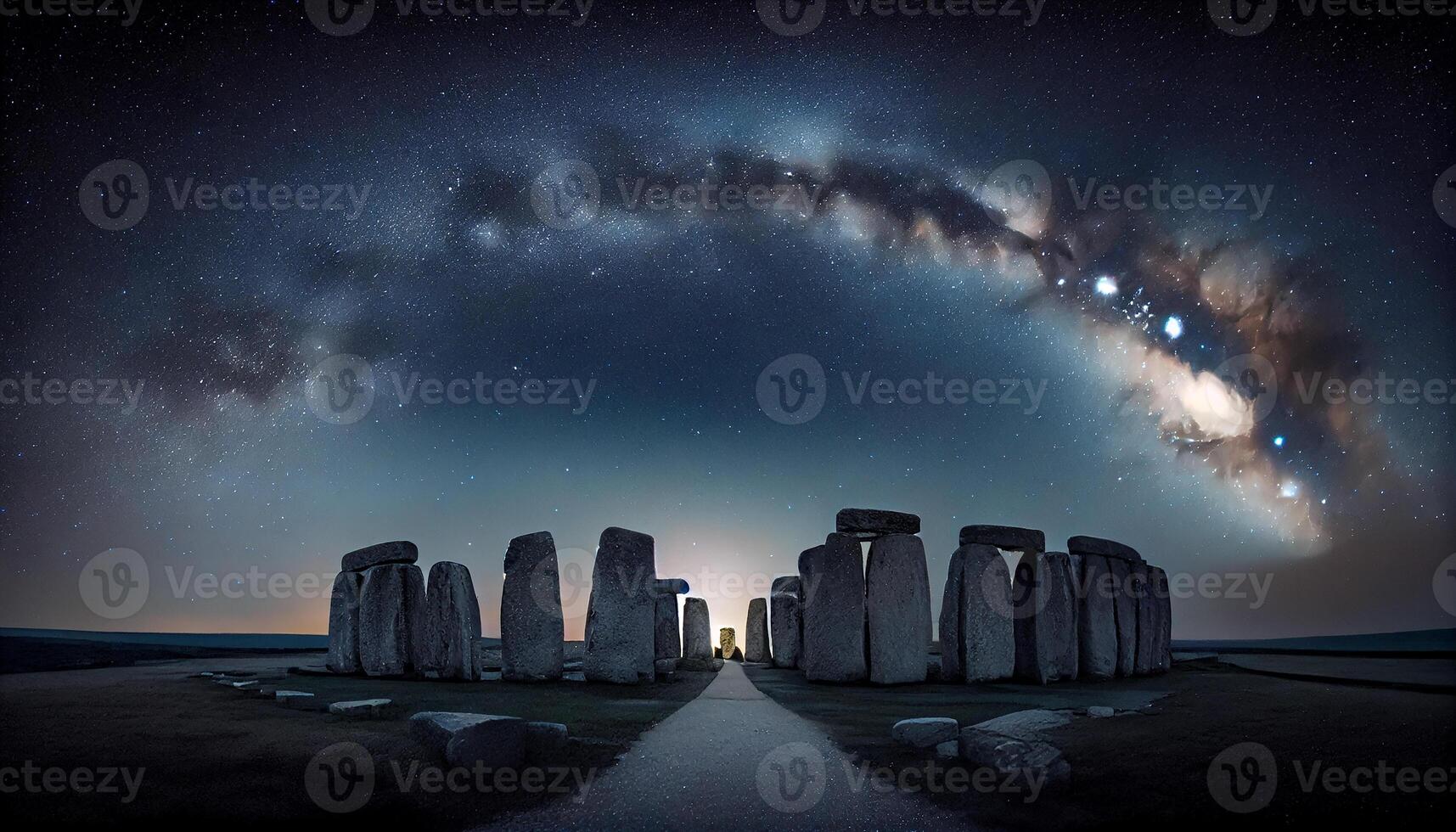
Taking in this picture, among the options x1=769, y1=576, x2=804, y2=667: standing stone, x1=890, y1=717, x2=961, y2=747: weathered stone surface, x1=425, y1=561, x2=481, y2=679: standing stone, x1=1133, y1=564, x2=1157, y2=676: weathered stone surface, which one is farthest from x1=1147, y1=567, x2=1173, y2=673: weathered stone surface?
x1=425, y1=561, x2=481, y2=679: standing stone

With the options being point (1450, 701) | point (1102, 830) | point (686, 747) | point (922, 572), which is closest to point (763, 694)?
point (922, 572)

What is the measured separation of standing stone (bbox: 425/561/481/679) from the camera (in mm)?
10516

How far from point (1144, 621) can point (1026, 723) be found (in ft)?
28.1

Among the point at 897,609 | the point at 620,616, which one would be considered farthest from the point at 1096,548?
the point at 620,616

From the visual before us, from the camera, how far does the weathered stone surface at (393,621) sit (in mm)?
11266

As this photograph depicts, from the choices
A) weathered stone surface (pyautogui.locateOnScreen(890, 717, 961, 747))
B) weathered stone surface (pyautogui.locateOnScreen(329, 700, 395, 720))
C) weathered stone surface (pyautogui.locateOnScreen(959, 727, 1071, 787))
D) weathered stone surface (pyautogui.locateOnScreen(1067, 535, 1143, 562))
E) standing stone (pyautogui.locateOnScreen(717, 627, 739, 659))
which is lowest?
standing stone (pyautogui.locateOnScreen(717, 627, 739, 659))

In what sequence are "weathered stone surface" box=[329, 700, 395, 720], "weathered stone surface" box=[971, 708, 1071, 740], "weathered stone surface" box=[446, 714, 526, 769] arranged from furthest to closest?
1. "weathered stone surface" box=[329, 700, 395, 720]
2. "weathered stone surface" box=[971, 708, 1071, 740]
3. "weathered stone surface" box=[446, 714, 526, 769]

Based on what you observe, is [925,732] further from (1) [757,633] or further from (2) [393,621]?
(1) [757,633]

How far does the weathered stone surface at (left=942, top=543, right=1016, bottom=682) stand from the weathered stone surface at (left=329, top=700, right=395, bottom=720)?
7.49 m

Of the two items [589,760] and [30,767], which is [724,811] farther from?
[30,767]

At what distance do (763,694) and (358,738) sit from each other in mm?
4872

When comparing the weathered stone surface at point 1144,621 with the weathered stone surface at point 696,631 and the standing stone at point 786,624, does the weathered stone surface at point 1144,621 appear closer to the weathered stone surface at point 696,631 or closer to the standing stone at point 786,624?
the standing stone at point 786,624

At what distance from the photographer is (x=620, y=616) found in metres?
9.89

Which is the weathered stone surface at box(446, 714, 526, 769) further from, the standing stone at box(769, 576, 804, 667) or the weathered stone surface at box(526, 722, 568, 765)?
the standing stone at box(769, 576, 804, 667)
